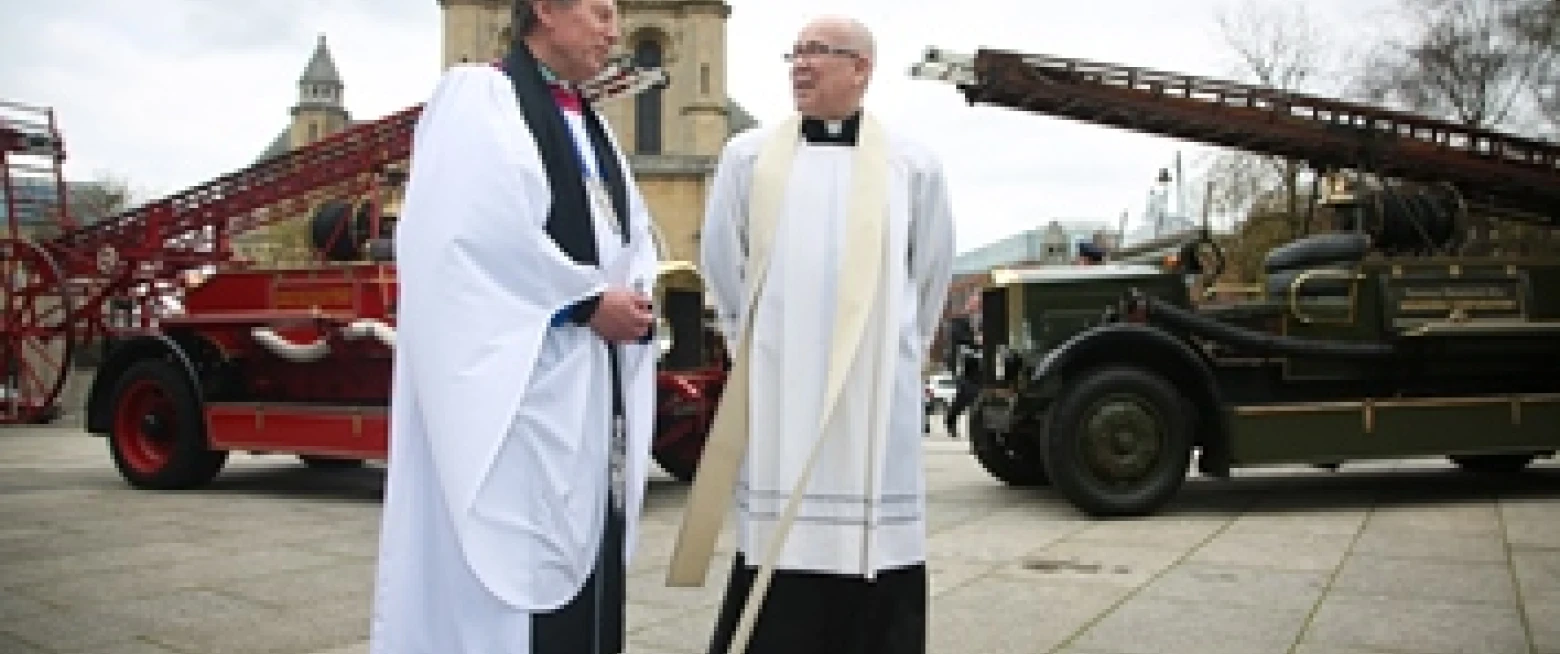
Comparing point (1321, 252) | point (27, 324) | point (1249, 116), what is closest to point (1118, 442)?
point (1321, 252)

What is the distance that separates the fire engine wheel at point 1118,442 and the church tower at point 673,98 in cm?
3737

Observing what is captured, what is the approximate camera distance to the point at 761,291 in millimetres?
2670

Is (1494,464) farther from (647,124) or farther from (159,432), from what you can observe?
(647,124)

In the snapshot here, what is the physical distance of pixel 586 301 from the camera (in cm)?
211

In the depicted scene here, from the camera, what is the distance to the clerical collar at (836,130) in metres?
2.74

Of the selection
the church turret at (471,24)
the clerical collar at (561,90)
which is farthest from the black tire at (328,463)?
the church turret at (471,24)

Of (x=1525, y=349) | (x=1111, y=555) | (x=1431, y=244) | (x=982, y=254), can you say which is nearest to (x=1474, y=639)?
(x=1111, y=555)

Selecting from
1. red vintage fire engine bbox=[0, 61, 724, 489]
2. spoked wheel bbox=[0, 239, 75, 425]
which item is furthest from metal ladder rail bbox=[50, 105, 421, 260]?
spoked wheel bbox=[0, 239, 75, 425]

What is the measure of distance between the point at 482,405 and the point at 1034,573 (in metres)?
3.44

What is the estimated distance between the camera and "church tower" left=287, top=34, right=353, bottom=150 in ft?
258

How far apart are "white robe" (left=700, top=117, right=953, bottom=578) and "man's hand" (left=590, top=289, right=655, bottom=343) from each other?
52cm

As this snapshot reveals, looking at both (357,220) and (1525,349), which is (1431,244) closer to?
(1525,349)

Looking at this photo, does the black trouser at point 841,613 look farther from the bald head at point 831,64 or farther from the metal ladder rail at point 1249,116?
the metal ladder rail at point 1249,116

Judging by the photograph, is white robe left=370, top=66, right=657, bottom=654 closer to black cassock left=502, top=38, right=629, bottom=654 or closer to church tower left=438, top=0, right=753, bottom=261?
black cassock left=502, top=38, right=629, bottom=654
